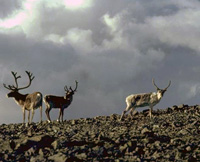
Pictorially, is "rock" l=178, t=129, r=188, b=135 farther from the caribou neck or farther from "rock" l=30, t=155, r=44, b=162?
the caribou neck

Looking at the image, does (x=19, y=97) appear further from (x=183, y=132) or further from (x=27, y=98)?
(x=183, y=132)

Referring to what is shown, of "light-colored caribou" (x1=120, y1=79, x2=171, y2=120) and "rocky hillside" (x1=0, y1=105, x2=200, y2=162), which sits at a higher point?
"light-colored caribou" (x1=120, y1=79, x2=171, y2=120)

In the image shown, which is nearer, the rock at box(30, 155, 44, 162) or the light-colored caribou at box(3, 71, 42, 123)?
the rock at box(30, 155, 44, 162)

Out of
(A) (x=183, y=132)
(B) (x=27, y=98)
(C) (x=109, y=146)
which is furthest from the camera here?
(B) (x=27, y=98)

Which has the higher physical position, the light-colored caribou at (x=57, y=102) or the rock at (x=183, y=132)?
the light-colored caribou at (x=57, y=102)

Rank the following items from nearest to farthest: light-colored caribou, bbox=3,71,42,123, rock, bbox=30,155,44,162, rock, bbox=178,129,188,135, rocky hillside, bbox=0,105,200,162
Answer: rock, bbox=30,155,44,162
rocky hillside, bbox=0,105,200,162
rock, bbox=178,129,188,135
light-colored caribou, bbox=3,71,42,123

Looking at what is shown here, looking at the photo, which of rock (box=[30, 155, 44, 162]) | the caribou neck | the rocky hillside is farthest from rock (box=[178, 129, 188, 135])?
the caribou neck

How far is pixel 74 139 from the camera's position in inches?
604

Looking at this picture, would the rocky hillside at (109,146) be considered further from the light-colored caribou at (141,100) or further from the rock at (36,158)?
the light-colored caribou at (141,100)

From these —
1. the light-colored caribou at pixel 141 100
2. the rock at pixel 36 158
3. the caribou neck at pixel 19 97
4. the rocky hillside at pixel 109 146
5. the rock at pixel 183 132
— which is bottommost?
the rock at pixel 36 158

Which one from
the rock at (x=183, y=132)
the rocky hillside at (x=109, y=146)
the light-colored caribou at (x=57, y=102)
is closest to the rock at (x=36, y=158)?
the rocky hillside at (x=109, y=146)

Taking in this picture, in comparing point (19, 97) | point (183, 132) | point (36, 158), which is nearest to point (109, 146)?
point (36, 158)

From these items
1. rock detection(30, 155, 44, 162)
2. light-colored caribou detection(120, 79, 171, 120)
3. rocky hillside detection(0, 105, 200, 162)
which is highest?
light-colored caribou detection(120, 79, 171, 120)

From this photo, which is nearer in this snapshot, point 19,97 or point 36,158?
point 36,158
